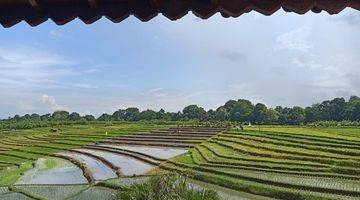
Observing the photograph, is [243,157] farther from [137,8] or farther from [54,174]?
[137,8]

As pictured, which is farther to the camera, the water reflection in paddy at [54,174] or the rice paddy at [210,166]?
the water reflection in paddy at [54,174]

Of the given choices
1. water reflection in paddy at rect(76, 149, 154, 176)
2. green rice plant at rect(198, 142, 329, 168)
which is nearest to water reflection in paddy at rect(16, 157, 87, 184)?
water reflection in paddy at rect(76, 149, 154, 176)

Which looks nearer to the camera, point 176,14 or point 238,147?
point 176,14

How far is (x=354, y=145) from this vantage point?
33.2m

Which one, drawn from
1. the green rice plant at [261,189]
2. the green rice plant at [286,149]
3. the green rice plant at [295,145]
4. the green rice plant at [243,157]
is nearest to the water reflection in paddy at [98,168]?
the green rice plant at [261,189]

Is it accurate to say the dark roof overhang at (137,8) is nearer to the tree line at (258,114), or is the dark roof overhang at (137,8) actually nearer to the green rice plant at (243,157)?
the green rice plant at (243,157)

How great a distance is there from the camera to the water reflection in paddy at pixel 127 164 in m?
29.0

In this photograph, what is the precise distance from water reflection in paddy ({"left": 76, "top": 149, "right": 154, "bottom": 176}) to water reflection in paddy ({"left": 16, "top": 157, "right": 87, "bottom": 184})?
2.61 meters

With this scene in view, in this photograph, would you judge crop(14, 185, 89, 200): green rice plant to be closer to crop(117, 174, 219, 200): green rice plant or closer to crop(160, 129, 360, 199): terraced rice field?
crop(160, 129, 360, 199): terraced rice field

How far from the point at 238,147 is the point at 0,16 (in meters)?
32.4

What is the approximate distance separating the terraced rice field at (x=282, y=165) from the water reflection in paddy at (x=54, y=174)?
5335mm

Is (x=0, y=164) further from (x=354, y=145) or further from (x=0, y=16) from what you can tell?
(x=0, y=16)

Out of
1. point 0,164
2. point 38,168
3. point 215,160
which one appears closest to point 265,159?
point 215,160

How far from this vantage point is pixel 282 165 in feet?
86.6
